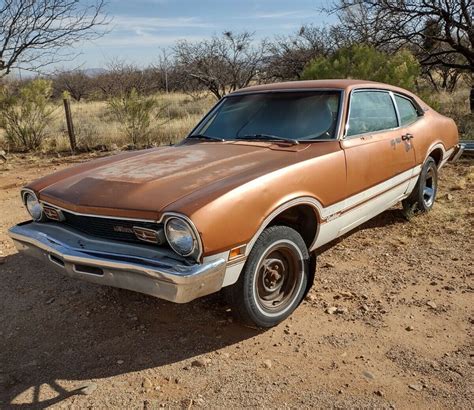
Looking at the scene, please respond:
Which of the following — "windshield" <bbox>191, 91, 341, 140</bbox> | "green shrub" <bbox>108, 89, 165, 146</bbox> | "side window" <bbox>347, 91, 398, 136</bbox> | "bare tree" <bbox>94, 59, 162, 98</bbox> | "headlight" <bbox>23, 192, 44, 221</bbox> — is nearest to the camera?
"headlight" <bbox>23, 192, 44, 221</bbox>

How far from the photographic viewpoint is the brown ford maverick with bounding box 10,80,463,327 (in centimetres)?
270

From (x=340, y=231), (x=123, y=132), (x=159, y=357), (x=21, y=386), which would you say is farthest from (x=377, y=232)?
(x=123, y=132)

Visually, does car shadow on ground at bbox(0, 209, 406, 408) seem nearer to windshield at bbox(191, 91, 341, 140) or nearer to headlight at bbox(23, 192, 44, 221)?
headlight at bbox(23, 192, 44, 221)

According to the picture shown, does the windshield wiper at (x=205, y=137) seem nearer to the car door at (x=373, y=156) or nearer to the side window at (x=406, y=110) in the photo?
the car door at (x=373, y=156)

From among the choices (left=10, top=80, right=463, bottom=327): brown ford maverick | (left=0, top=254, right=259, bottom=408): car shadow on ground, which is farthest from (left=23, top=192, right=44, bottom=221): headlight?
(left=0, top=254, right=259, bottom=408): car shadow on ground

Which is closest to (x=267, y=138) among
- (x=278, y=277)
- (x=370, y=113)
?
(x=370, y=113)

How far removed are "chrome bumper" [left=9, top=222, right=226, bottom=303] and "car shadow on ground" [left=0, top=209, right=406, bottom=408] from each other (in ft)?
1.70

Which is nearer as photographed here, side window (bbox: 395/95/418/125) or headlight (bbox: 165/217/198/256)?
headlight (bbox: 165/217/198/256)

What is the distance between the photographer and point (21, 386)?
2746 mm

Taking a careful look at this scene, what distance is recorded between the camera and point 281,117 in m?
4.04

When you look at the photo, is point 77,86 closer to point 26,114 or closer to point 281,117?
point 26,114

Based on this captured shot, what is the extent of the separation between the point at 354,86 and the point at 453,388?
2573 millimetres

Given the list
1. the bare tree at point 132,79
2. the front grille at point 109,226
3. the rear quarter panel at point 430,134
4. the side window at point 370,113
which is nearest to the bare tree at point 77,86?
the bare tree at point 132,79

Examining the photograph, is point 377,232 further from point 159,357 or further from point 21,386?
point 21,386
